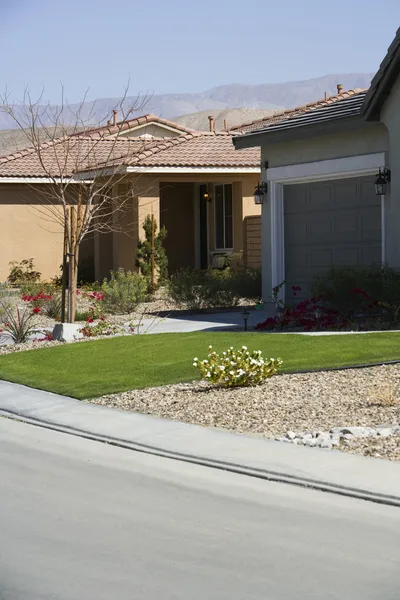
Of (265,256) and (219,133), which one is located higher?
(219,133)

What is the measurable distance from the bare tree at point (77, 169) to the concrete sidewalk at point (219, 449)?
6.54 meters

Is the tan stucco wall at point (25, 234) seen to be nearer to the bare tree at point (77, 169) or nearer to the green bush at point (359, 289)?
the bare tree at point (77, 169)

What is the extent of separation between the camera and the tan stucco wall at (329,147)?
1958 cm

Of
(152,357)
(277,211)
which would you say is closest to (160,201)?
(277,211)

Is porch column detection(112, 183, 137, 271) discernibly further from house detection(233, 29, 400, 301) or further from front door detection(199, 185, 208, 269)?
house detection(233, 29, 400, 301)

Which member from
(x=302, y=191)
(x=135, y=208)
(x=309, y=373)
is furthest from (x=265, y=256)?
(x=309, y=373)

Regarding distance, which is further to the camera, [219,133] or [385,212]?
[219,133]

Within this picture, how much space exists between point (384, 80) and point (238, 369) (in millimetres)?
7789

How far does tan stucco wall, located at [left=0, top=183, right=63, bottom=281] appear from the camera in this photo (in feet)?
113

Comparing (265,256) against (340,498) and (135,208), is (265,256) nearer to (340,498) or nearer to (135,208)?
(135,208)

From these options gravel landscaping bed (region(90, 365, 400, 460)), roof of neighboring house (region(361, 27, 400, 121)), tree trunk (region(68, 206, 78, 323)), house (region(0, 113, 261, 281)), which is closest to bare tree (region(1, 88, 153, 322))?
tree trunk (region(68, 206, 78, 323))

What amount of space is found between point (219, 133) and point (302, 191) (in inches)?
458

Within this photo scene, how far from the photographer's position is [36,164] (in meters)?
35.2

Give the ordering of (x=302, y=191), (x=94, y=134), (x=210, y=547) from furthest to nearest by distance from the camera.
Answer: (x=94, y=134) < (x=302, y=191) < (x=210, y=547)
